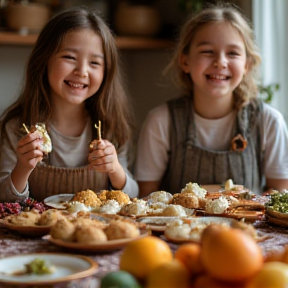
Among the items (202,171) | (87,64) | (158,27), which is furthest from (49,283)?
(158,27)

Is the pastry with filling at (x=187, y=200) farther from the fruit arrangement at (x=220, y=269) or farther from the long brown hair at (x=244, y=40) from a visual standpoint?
the long brown hair at (x=244, y=40)

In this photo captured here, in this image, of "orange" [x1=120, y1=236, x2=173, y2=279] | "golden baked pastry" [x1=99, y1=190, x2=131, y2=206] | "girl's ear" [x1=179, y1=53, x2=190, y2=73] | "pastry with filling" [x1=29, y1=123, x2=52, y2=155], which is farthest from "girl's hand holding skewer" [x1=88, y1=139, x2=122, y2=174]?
"orange" [x1=120, y1=236, x2=173, y2=279]

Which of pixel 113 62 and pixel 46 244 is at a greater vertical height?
pixel 113 62

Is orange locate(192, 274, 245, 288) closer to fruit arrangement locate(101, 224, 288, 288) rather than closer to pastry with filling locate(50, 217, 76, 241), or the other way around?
fruit arrangement locate(101, 224, 288, 288)

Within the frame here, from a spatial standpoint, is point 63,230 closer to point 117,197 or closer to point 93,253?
point 93,253

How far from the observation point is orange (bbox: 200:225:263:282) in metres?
0.84

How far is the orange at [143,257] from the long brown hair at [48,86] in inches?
53.4

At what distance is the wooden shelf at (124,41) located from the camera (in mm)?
3193

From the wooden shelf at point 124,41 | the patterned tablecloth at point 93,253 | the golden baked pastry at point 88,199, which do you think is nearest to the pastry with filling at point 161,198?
the golden baked pastry at point 88,199

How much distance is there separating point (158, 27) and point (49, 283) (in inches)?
109

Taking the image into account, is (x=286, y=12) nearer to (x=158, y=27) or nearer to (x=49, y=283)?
(x=158, y=27)

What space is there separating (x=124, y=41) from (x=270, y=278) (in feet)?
8.88

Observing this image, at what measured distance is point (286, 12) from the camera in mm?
3029

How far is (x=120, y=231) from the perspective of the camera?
47.3 inches
